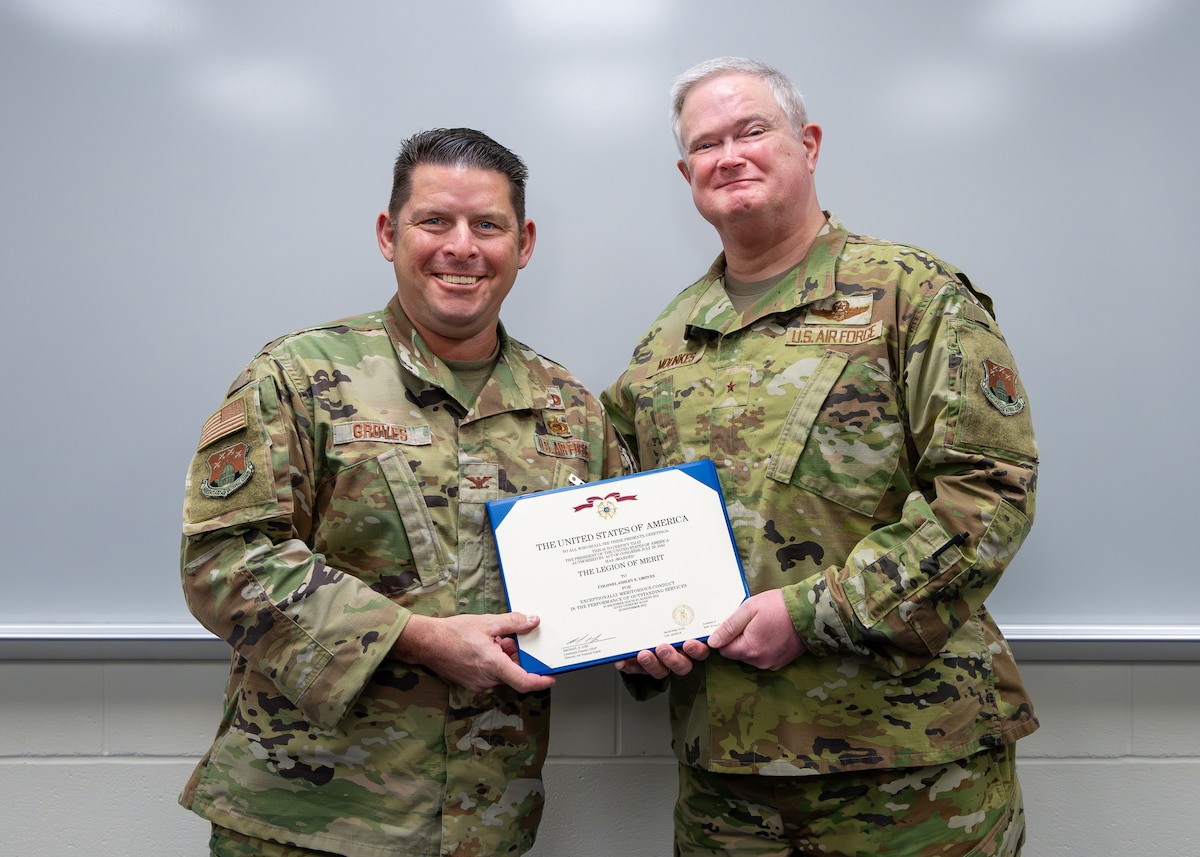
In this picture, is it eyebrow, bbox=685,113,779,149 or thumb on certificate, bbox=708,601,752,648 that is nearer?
thumb on certificate, bbox=708,601,752,648

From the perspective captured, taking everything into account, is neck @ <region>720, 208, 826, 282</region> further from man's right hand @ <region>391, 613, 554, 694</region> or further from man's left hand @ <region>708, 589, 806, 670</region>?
man's right hand @ <region>391, 613, 554, 694</region>

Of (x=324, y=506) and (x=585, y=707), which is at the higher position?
(x=324, y=506)

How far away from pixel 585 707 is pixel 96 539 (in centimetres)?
116

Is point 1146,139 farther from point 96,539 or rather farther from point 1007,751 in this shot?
point 96,539

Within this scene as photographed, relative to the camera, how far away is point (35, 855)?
5.98ft

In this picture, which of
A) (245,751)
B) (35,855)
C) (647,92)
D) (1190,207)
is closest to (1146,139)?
(1190,207)

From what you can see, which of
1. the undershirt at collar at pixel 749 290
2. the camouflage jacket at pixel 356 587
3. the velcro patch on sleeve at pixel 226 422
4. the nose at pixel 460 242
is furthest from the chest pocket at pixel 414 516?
the undershirt at collar at pixel 749 290

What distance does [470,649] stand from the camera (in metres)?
1.29

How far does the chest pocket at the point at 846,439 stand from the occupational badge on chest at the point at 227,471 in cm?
87

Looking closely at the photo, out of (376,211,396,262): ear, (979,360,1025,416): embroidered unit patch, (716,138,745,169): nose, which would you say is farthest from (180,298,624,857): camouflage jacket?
(979,360,1025,416): embroidered unit patch

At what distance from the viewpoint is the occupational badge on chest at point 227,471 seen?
127cm

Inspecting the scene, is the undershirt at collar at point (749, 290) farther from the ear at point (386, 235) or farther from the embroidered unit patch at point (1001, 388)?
the ear at point (386, 235)

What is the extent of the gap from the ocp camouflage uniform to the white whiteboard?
1.52 ft

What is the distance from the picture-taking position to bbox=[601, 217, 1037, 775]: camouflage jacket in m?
1.30
